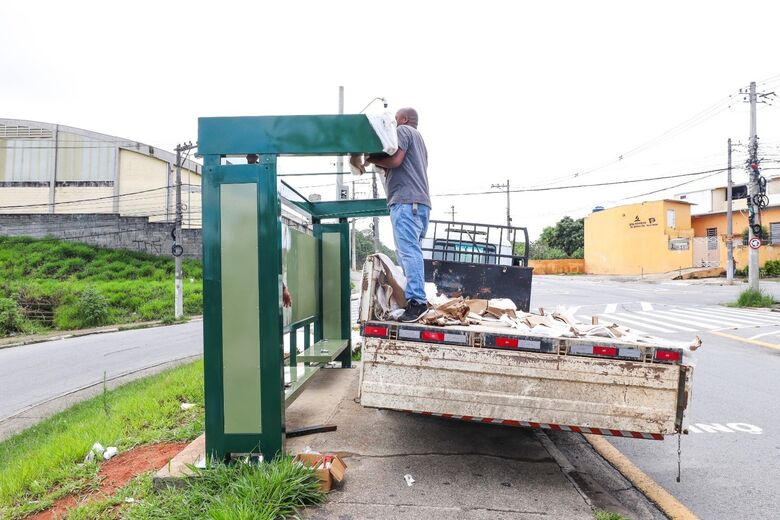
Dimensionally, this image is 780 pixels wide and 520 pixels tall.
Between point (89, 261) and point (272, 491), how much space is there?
30.5 meters

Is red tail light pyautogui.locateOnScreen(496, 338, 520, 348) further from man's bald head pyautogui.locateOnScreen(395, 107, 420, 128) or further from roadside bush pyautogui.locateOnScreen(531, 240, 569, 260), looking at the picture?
roadside bush pyautogui.locateOnScreen(531, 240, 569, 260)

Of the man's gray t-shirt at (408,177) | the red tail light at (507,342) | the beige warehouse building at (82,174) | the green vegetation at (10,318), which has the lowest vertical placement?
the green vegetation at (10,318)

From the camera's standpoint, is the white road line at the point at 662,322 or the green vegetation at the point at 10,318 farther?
the green vegetation at the point at 10,318

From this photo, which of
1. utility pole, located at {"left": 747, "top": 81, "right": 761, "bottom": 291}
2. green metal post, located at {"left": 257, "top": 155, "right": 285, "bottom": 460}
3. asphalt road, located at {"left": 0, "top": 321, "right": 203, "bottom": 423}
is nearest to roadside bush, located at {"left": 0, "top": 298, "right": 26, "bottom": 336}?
asphalt road, located at {"left": 0, "top": 321, "right": 203, "bottom": 423}

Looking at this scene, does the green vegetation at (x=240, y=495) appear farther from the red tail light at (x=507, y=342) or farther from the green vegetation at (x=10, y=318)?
the green vegetation at (x=10, y=318)

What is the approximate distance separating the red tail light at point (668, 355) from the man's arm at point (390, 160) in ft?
7.32

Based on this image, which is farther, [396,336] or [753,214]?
[753,214]

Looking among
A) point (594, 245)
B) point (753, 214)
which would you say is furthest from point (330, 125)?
point (594, 245)

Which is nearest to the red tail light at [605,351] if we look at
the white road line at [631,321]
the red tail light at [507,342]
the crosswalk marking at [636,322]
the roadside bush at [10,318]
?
the red tail light at [507,342]

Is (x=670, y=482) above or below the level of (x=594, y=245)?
below

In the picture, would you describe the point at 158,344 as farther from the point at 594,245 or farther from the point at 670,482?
the point at 594,245

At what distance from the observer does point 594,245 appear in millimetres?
50188

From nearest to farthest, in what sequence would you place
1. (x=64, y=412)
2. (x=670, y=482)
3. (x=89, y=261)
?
(x=670, y=482)
(x=64, y=412)
(x=89, y=261)

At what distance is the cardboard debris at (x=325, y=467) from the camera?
342 cm
